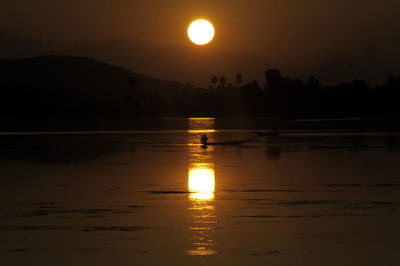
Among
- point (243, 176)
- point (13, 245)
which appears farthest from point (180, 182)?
point (13, 245)

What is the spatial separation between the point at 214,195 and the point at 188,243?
9263mm

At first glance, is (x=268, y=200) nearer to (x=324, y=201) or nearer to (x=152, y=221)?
(x=324, y=201)

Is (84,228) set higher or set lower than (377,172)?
lower

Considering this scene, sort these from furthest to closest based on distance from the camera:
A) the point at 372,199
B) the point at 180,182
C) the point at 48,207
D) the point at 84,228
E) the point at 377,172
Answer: the point at 377,172
the point at 180,182
the point at 372,199
the point at 48,207
the point at 84,228

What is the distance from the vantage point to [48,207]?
79.0 feet

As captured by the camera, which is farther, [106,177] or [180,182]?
[106,177]

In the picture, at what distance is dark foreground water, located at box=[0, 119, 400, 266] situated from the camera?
16906mm

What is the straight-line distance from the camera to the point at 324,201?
2545cm

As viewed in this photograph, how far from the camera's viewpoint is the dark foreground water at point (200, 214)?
16.9 metres

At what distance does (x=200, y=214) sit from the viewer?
22438 mm

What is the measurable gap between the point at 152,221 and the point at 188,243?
3.48 meters

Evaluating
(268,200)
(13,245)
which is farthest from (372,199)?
(13,245)

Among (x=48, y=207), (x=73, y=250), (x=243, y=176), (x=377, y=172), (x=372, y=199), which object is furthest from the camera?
(x=377, y=172)

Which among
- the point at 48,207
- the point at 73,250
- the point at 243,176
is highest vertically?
the point at 243,176
